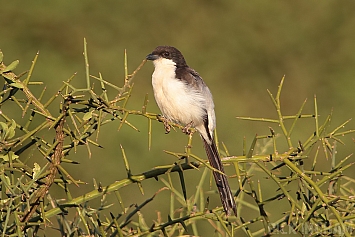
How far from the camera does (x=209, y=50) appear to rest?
877 centimetres

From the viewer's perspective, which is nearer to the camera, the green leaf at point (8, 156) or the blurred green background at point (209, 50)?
the green leaf at point (8, 156)

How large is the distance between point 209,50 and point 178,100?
525 cm

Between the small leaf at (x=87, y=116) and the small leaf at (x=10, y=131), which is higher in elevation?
the small leaf at (x=87, y=116)

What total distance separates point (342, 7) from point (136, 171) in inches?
164

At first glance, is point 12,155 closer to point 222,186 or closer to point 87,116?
point 87,116

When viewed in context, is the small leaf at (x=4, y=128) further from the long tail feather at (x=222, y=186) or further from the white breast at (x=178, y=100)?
the white breast at (x=178, y=100)

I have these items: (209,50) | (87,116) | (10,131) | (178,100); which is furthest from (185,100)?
(209,50)

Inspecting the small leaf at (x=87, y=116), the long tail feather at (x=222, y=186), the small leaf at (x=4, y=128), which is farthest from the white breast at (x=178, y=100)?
the small leaf at (x=4, y=128)

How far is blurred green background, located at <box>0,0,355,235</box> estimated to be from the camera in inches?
297

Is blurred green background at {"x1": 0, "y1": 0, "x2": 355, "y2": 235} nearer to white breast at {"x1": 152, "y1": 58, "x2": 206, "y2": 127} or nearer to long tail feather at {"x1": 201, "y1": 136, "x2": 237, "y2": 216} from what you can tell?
white breast at {"x1": 152, "y1": 58, "x2": 206, "y2": 127}

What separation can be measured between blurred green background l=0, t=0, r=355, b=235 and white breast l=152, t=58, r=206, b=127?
3.40m

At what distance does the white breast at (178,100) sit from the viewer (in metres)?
3.59

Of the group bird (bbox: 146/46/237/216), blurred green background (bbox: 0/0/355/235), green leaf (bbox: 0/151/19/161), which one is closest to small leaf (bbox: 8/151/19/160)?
green leaf (bbox: 0/151/19/161)

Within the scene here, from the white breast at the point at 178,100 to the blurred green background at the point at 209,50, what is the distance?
134 inches
